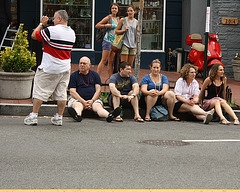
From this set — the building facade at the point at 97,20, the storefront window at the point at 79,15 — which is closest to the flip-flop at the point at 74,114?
the building facade at the point at 97,20

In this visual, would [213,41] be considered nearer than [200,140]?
No

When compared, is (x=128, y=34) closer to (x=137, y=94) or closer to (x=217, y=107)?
(x=137, y=94)

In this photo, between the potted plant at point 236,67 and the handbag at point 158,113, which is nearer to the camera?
the handbag at point 158,113

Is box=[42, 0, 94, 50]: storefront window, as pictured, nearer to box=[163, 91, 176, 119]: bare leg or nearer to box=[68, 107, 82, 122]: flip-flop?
box=[163, 91, 176, 119]: bare leg

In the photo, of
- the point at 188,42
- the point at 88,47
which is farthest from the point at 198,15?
the point at 88,47

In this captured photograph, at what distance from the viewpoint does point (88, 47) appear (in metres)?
17.8

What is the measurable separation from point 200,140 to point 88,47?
10.2 meters

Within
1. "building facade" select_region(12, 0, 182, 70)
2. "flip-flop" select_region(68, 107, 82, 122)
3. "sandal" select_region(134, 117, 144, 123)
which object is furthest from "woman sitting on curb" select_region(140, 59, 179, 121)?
"building facade" select_region(12, 0, 182, 70)

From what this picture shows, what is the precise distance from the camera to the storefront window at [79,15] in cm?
1758

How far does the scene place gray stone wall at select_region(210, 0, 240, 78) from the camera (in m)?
16.6

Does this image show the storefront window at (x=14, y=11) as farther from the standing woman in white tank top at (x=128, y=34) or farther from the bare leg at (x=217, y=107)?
the bare leg at (x=217, y=107)

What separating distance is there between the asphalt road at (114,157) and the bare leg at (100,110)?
0.43 meters

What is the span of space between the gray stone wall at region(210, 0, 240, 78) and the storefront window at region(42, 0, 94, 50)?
3.96 metres

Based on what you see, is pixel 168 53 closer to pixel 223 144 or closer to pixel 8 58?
pixel 8 58
